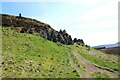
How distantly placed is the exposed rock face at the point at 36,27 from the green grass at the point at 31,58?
573 cm

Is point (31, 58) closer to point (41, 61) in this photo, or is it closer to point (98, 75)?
point (41, 61)

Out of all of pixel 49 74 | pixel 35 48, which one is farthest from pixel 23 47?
pixel 49 74

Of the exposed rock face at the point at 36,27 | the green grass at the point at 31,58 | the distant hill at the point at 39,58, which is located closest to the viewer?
the green grass at the point at 31,58

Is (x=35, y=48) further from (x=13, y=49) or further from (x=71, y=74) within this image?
(x=71, y=74)

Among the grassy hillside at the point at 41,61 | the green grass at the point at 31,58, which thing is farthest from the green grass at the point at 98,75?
the green grass at the point at 31,58

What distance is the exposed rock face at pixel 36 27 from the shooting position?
7875cm

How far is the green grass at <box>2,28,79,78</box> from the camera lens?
151 feet

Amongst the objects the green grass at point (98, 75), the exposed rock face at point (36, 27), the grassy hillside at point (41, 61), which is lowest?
the green grass at point (98, 75)

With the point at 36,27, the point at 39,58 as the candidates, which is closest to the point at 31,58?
the point at 39,58

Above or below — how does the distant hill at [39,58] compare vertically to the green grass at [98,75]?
above

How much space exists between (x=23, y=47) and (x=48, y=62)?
31.4 feet

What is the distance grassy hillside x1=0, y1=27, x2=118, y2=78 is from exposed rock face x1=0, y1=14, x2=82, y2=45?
664 centimetres

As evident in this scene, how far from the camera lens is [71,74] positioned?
46.6 meters

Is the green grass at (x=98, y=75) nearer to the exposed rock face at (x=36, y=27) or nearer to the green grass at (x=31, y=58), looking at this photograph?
the green grass at (x=31, y=58)
